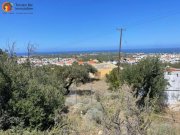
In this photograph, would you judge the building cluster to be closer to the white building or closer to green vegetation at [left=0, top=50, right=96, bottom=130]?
the white building

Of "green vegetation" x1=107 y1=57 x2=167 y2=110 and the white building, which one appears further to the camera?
the white building

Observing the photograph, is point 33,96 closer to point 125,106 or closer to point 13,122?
point 13,122

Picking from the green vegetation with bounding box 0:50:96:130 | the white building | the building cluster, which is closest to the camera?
the green vegetation with bounding box 0:50:96:130

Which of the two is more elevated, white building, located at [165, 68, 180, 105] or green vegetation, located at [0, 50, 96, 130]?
green vegetation, located at [0, 50, 96, 130]

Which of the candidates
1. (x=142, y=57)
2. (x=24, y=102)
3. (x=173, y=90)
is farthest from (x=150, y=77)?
(x=24, y=102)

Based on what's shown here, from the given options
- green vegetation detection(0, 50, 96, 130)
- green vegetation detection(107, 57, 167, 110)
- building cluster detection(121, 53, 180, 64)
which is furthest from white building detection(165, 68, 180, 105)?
green vegetation detection(0, 50, 96, 130)

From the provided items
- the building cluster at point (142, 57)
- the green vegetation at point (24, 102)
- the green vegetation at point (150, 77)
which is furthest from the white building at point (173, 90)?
the green vegetation at point (24, 102)

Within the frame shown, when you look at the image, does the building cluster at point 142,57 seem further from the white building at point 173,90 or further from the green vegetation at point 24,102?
the green vegetation at point 24,102

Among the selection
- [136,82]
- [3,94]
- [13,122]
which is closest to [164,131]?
[13,122]

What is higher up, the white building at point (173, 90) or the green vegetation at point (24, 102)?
the green vegetation at point (24, 102)

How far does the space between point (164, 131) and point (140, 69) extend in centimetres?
1650

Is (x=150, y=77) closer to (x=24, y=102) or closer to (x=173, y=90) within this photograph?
(x=173, y=90)

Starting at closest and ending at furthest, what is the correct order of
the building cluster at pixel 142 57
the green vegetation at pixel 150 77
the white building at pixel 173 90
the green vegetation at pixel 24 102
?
the green vegetation at pixel 24 102
the green vegetation at pixel 150 77
the white building at pixel 173 90
the building cluster at pixel 142 57

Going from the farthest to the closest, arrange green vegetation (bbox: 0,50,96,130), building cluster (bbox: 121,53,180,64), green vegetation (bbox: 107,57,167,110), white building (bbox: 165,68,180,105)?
building cluster (bbox: 121,53,180,64) → white building (bbox: 165,68,180,105) → green vegetation (bbox: 107,57,167,110) → green vegetation (bbox: 0,50,96,130)
